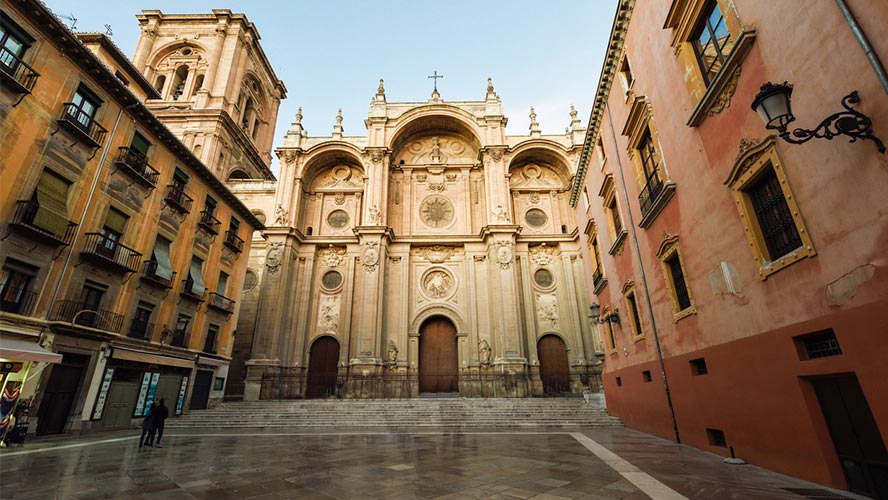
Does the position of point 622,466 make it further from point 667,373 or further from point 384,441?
point 384,441

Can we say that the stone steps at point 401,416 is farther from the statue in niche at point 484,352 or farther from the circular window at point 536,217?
the circular window at point 536,217

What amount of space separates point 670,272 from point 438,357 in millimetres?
17323

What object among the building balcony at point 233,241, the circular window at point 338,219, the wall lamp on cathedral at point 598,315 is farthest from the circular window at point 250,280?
the wall lamp on cathedral at point 598,315

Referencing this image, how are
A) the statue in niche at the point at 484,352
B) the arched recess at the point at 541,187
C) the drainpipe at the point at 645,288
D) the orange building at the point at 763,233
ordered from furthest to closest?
the arched recess at the point at 541,187 < the statue in niche at the point at 484,352 < the drainpipe at the point at 645,288 < the orange building at the point at 763,233

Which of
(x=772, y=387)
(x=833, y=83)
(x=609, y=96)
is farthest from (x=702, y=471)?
(x=609, y=96)

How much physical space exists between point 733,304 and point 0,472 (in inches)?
517

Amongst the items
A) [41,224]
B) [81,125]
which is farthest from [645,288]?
[81,125]

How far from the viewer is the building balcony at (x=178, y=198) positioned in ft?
52.8

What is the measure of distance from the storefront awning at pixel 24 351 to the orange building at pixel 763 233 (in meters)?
16.0

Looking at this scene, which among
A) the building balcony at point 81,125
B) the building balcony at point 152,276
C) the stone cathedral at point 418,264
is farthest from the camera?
the stone cathedral at point 418,264

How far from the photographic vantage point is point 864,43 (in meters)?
3.81

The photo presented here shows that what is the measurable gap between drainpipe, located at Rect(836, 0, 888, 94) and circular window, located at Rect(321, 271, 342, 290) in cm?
2481

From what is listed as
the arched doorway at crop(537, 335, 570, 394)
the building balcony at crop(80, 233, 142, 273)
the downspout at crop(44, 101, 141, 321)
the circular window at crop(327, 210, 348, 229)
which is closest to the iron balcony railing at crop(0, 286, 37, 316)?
the downspout at crop(44, 101, 141, 321)

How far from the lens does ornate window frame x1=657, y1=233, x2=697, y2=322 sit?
792cm
